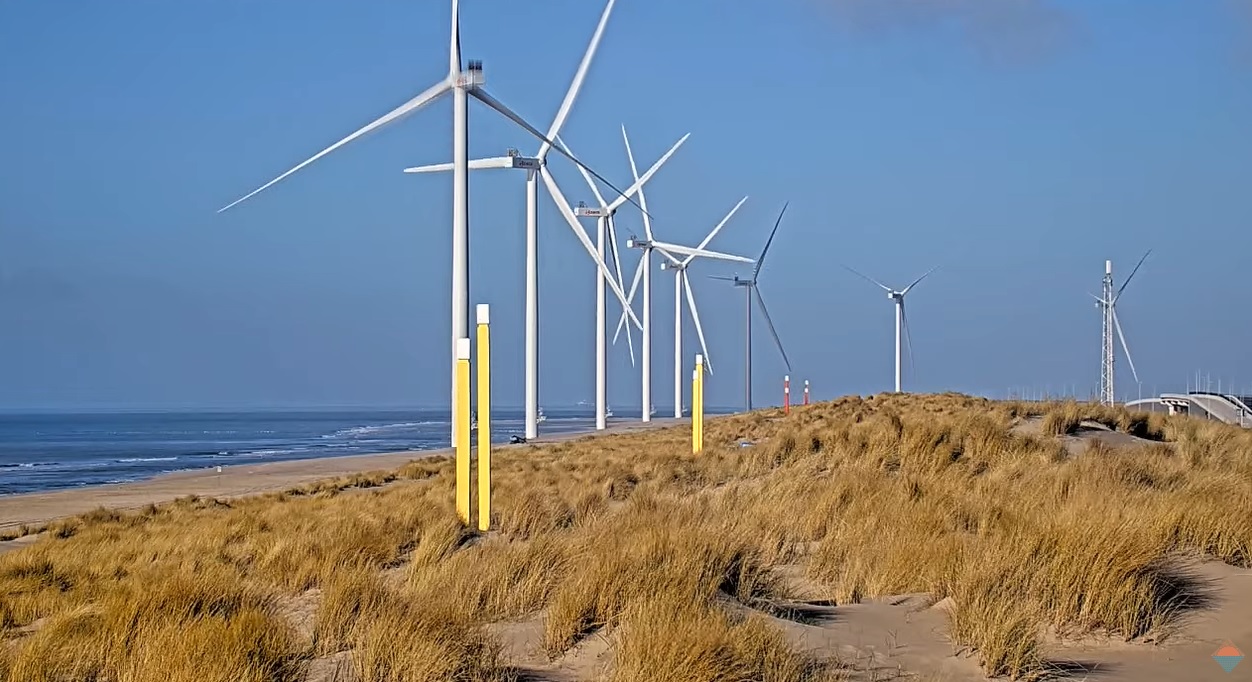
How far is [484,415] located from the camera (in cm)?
1630

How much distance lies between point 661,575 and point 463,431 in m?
6.78

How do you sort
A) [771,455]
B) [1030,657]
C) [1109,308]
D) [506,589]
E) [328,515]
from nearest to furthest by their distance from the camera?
[1030,657]
[506,589]
[328,515]
[771,455]
[1109,308]

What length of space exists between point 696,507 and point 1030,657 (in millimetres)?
7729

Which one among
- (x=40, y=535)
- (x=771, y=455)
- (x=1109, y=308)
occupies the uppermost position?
(x=1109, y=308)

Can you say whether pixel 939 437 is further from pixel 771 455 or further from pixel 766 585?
pixel 766 585

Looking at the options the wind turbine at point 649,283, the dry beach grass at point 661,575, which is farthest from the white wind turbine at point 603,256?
the dry beach grass at point 661,575

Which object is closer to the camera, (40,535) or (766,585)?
(766,585)

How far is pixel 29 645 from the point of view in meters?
8.62

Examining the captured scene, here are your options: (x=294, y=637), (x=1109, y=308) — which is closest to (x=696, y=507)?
(x=294, y=637)

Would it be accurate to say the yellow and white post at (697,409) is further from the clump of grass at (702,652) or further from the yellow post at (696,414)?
the clump of grass at (702,652)

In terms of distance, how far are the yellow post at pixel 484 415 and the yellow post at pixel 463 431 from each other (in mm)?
186

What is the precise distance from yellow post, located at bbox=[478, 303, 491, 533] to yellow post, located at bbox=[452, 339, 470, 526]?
19 centimetres

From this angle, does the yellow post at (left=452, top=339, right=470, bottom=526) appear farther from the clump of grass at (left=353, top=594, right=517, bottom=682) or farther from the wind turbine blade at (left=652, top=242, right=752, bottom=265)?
the wind turbine blade at (left=652, top=242, right=752, bottom=265)

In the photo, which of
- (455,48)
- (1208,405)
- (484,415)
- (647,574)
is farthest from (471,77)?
(1208,405)
